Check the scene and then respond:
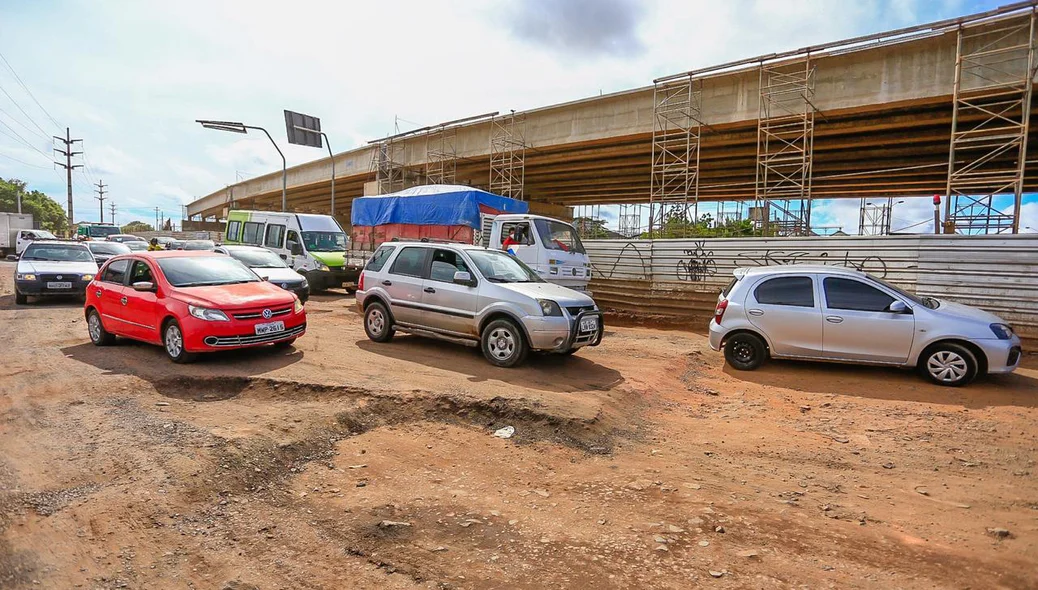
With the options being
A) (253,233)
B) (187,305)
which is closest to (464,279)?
(187,305)

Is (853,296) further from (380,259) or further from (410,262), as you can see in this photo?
(380,259)

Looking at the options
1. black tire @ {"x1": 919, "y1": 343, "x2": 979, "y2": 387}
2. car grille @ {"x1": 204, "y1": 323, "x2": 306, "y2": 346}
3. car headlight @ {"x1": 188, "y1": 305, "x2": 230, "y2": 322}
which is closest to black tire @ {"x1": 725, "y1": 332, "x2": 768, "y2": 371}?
black tire @ {"x1": 919, "y1": 343, "x2": 979, "y2": 387}

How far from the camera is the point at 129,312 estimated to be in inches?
308

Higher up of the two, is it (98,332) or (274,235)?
(274,235)

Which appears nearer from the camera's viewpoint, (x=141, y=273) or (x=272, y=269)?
(x=141, y=273)

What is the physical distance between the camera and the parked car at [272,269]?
1251cm

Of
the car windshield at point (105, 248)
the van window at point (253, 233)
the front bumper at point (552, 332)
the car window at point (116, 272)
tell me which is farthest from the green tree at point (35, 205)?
the front bumper at point (552, 332)

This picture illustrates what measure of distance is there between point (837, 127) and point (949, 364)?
1276cm

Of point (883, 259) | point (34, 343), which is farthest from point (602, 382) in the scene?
point (34, 343)

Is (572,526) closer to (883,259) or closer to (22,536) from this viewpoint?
(22,536)

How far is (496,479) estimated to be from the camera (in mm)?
4070

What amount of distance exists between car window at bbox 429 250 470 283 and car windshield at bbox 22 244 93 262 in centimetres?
1171

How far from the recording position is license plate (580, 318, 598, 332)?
293 inches

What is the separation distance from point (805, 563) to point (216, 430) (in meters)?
4.42
